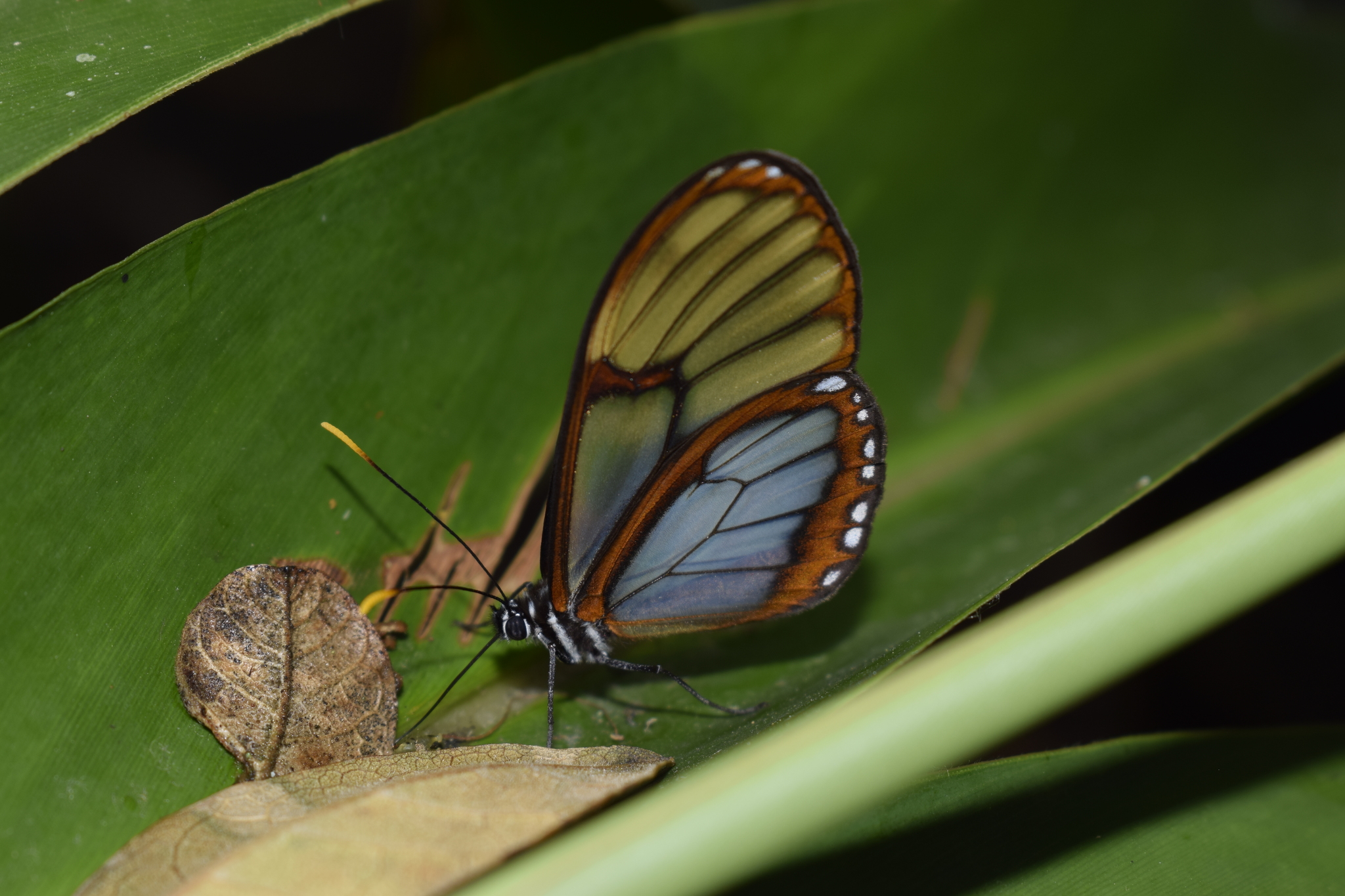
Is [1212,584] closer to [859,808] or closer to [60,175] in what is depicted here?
[859,808]

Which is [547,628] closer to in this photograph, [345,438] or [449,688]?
[449,688]

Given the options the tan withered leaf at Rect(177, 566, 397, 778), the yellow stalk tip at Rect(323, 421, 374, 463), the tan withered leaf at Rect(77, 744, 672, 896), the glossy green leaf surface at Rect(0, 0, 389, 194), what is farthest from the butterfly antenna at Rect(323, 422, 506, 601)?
the glossy green leaf surface at Rect(0, 0, 389, 194)

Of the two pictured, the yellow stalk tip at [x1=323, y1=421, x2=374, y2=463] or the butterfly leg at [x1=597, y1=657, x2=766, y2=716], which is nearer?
the yellow stalk tip at [x1=323, y1=421, x2=374, y2=463]

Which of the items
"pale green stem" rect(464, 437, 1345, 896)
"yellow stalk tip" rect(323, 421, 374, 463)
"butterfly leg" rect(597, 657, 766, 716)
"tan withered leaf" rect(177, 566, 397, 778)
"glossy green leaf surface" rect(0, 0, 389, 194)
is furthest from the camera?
"butterfly leg" rect(597, 657, 766, 716)

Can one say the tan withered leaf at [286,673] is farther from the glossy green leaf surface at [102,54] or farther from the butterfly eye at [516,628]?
the glossy green leaf surface at [102,54]

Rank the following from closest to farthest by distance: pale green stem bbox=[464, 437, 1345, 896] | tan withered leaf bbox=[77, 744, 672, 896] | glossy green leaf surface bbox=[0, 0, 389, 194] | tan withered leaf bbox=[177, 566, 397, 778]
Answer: pale green stem bbox=[464, 437, 1345, 896], tan withered leaf bbox=[77, 744, 672, 896], glossy green leaf surface bbox=[0, 0, 389, 194], tan withered leaf bbox=[177, 566, 397, 778]

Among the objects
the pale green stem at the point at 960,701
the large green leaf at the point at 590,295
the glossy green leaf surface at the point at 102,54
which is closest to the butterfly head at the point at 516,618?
the large green leaf at the point at 590,295

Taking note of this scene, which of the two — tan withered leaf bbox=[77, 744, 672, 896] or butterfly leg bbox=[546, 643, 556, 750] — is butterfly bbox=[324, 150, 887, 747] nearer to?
butterfly leg bbox=[546, 643, 556, 750]
